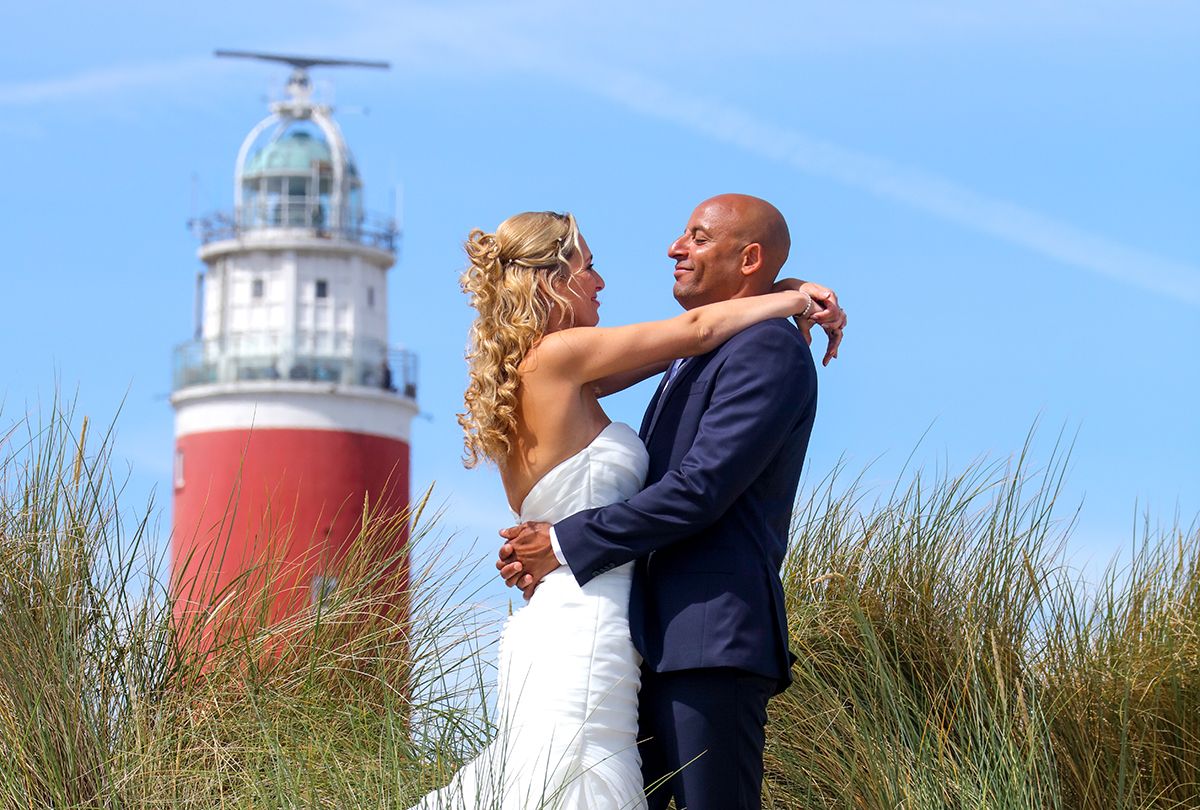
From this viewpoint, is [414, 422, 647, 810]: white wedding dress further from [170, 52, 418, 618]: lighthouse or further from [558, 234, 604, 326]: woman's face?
[170, 52, 418, 618]: lighthouse

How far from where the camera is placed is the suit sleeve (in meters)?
3.32

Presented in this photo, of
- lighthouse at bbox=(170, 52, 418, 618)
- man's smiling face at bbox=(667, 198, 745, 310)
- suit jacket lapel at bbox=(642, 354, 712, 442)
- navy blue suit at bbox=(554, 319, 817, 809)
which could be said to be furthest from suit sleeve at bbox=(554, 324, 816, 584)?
lighthouse at bbox=(170, 52, 418, 618)

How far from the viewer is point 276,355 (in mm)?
30109

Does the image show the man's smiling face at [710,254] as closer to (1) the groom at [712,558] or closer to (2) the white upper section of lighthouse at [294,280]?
(1) the groom at [712,558]

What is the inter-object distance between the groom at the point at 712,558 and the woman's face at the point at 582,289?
272mm

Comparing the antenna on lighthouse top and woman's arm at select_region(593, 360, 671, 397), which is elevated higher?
the antenna on lighthouse top

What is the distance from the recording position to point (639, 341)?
136 inches

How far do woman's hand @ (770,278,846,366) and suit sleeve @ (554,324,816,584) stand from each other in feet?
0.58

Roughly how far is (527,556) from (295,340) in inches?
1079

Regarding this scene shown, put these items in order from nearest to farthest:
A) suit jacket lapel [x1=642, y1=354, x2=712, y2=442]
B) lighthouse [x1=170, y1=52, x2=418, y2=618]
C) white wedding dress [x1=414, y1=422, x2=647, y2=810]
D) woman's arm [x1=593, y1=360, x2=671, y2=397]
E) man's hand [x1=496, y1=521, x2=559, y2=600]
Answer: white wedding dress [x1=414, y1=422, x2=647, y2=810], man's hand [x1=496, y1=521, x2=559, y2=600], suit jacket lapel [x1=642, y1=354, x2=712, y2=442], woman's arm [x1=593, y1=360, x2=671, y2=397], lighthouse [x1=170, y1=52, x2=418, y2=618]

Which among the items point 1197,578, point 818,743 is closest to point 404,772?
point 818,743

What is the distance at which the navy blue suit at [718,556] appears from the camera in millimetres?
3328

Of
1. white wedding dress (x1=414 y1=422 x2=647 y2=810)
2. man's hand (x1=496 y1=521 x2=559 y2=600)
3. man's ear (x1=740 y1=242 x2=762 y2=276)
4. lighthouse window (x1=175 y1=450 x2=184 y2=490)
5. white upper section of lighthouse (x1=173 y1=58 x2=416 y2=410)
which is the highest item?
white upper section of lighthouse (x1=173 y1=58 x2=416 y2=410)

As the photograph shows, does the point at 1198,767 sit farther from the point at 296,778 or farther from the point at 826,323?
the point at 296,778
